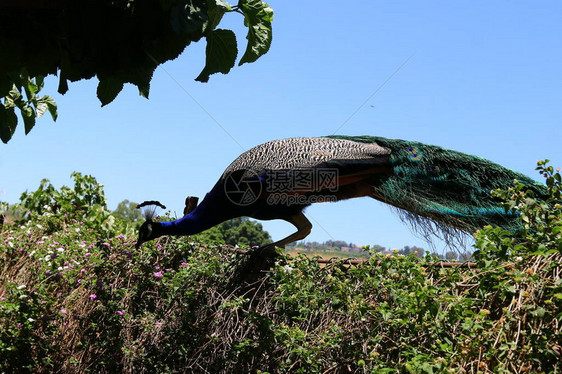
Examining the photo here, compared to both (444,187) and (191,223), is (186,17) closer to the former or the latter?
(191,223)

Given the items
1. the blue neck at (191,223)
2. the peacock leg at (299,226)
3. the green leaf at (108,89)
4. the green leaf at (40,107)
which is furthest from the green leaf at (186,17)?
the peacock leg at (299,226)

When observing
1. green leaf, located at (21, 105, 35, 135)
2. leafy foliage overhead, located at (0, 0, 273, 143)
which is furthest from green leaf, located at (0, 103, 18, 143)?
leafy foliage overhead, located at (0, 0, 273, 143)

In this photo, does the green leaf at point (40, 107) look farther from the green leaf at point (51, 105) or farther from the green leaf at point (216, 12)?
the green leaf at point (216, 12)

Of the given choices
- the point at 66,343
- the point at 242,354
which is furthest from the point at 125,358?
the point at 242,354

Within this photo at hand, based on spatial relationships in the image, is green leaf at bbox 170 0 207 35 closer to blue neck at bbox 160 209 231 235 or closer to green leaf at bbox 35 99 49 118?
green leaf at bbox 35 99 49 118

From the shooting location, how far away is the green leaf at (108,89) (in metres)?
2.32

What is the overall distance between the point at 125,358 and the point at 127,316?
1.02 ft

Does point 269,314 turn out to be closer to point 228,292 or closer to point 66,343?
point 228,292

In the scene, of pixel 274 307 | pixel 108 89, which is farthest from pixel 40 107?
pixel 274 307

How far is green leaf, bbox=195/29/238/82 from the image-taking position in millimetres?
2418

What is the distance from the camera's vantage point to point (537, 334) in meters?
2.19

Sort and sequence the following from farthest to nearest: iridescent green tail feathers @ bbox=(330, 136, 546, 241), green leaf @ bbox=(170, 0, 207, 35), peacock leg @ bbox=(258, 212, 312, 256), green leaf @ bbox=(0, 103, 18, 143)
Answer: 1. peacock leg @ bbox=(258, 212, 312, 256)
2. iridescent green tail feathers @ bbox=(330, 136, 546, 241)
3. green leaf @ bbox=(0, 103, 18, 143)
4. green leaf @ bbox=(170, 0, 207, 35)

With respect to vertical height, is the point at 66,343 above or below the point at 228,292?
below

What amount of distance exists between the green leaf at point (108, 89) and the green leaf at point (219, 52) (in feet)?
1.13
